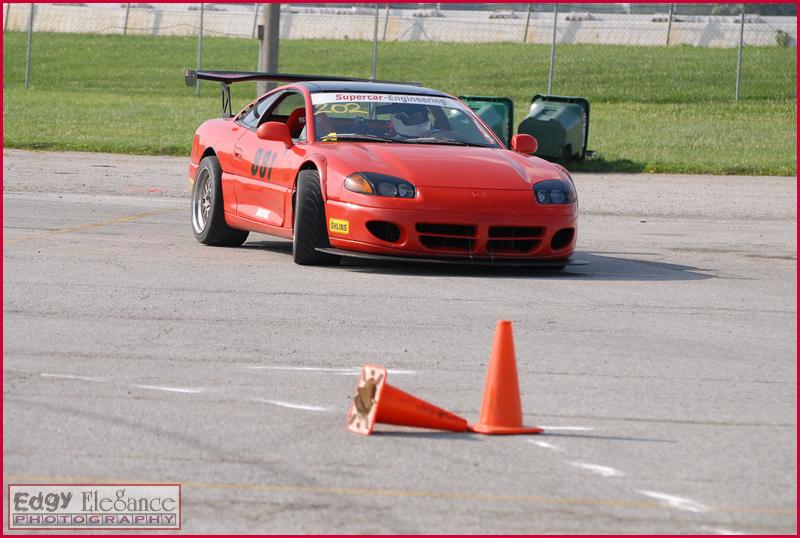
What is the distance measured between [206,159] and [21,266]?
2685 millimetres

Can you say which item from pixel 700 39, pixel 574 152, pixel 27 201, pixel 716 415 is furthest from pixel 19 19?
pixel 716 415

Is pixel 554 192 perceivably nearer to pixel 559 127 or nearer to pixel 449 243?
pixel 449 243

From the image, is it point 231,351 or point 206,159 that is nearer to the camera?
point 231,351

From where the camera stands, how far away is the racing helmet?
11.5 metres

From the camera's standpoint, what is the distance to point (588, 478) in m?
5.02

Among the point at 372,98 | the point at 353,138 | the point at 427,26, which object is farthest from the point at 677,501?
the point at 427,26

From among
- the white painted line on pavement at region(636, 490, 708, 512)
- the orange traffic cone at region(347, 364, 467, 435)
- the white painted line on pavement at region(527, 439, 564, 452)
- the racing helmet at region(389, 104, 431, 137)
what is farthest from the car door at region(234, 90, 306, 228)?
the white painted line on pavement at region(636, 490, 708, 512)

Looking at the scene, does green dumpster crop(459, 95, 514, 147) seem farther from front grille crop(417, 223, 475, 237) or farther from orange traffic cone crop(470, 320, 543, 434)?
orange traffic cone crop(470, 320, 543, 434)

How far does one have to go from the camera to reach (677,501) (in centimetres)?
475

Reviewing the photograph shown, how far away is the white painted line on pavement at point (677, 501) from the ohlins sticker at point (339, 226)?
18.5 ft

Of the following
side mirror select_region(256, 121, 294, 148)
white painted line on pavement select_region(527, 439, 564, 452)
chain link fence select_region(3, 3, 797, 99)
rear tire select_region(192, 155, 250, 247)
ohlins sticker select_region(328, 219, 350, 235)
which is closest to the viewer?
white painted line on pavement select_region(527, 439, 564, 452)

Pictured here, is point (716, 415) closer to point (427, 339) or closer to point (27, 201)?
point (427, 339)

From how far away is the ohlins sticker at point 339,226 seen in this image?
1030 cm

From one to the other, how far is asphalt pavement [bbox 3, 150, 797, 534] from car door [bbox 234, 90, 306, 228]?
42cm
